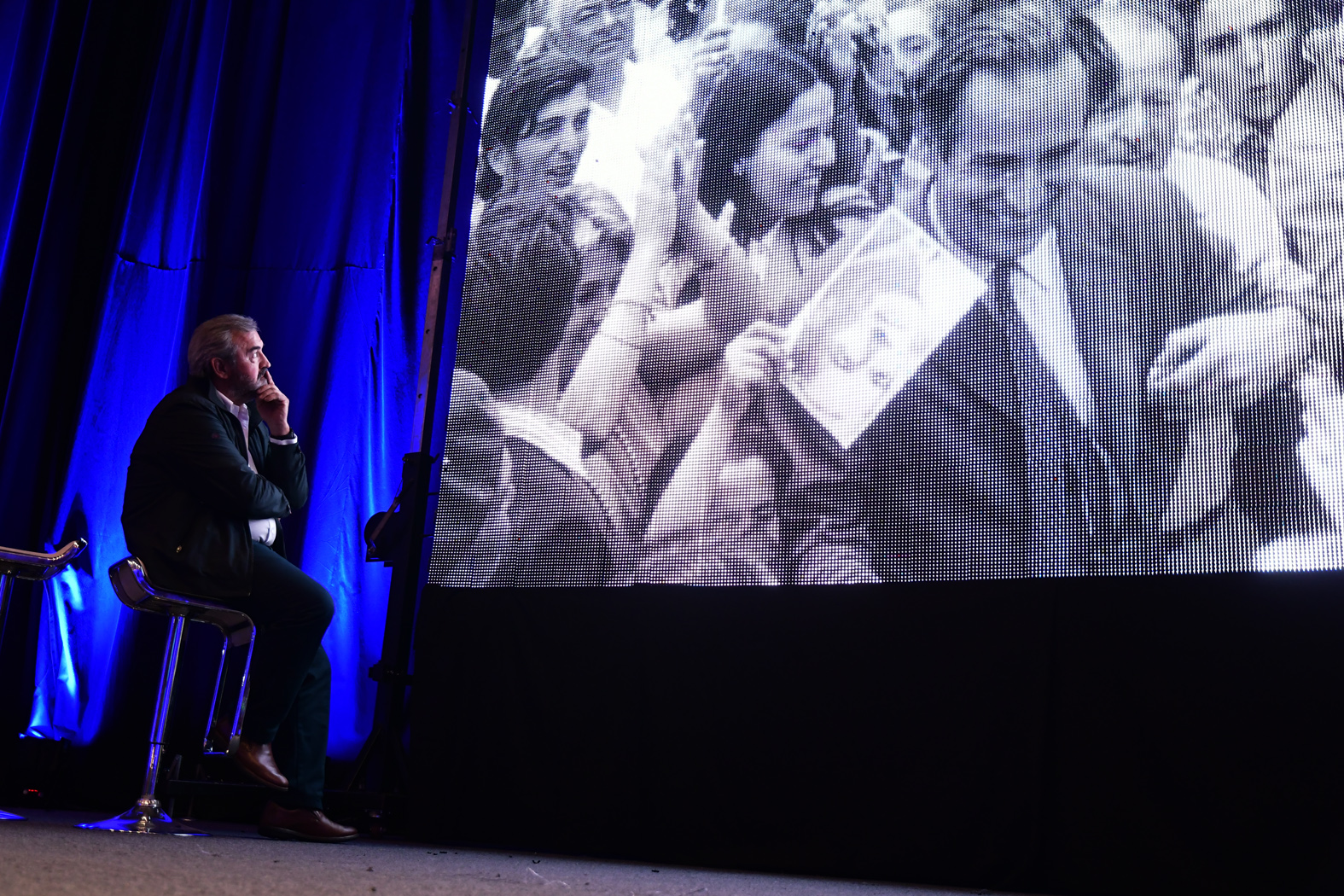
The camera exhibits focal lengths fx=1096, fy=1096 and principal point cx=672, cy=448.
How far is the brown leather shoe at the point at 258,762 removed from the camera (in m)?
2.32

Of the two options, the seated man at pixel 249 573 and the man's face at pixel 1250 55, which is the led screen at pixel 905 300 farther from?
the seated man at pixel 249 573

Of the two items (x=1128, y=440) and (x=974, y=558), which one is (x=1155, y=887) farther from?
(x=1128, y=440)

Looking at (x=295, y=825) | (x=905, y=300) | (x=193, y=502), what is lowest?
(x=295, y=825)

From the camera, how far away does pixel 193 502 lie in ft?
7.95

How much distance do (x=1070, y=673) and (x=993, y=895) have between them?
460 mm

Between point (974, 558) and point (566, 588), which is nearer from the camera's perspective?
point (974, 558)

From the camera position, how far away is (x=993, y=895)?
209 cm

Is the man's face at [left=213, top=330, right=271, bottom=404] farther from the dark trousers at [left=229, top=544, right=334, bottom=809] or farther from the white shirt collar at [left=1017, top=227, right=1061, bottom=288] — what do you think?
the white shirt collar at [left=1017, top=227, right=1061, bottom=288]

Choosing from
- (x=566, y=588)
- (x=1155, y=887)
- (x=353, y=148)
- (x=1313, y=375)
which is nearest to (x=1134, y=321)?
(x=1313, y=375)

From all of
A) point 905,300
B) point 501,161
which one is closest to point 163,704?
point 501,161

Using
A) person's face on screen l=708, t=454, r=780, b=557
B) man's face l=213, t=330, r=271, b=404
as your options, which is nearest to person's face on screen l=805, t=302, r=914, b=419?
person's face on screen l=708, t=454, r=780, b=557

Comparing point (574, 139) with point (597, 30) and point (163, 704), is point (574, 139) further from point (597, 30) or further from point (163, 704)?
point (163, 704)

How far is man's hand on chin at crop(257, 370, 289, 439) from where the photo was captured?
2688 mm

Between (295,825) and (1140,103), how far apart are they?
7.91 ft
